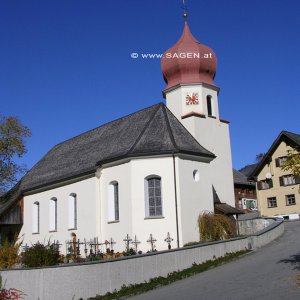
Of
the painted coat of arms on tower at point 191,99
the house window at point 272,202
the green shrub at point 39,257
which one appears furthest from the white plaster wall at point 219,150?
the green shrub at point 39,257

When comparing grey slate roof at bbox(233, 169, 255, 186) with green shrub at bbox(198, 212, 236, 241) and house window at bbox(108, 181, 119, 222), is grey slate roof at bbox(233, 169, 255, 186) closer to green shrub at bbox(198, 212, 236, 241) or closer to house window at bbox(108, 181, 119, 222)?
house window at bbox(108, 181, 119, 222)

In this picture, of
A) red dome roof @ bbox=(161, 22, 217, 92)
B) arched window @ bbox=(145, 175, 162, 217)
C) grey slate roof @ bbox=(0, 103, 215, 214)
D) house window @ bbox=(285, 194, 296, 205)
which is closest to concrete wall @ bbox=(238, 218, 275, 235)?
grey slate roof @ bbox=(0, 103, 215, 214)

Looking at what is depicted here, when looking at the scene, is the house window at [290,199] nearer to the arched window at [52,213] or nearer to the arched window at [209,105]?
the arched window at [209,105]

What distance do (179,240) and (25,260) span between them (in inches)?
372

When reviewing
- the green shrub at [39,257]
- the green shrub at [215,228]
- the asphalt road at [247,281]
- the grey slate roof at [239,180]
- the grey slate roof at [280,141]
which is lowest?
the asphalt road at [247,281]

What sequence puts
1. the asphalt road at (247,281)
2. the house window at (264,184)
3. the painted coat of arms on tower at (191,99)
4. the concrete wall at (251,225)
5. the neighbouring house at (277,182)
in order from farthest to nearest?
the house window at (264,184), the neighbouring house at (277,182), the painted coat of arms on tower at (191,99), the concrete wall at (251,225), the asphalt road at (247,281)

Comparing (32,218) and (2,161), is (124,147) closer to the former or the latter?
(32,218)

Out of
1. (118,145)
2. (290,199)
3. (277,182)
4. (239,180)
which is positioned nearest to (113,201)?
(118,145)

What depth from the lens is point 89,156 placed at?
30.9m

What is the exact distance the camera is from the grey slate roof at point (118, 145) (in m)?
25.8

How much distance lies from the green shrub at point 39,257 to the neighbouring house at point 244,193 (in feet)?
117

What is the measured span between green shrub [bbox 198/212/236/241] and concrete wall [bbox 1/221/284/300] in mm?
Answer: 5970

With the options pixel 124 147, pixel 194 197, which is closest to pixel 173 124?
pixel 124 147

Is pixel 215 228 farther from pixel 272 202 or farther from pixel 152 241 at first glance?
pixel 272 202
